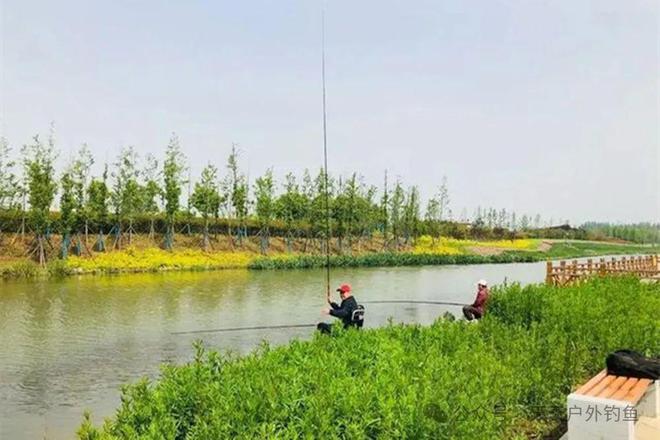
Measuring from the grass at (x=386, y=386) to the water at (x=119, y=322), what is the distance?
4.19 meters

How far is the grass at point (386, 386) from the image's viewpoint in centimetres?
319

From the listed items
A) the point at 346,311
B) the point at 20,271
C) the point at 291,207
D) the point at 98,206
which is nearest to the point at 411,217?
the point at 291,207

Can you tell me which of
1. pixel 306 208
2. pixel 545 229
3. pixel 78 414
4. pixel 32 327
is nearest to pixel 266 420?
pixel 78 414

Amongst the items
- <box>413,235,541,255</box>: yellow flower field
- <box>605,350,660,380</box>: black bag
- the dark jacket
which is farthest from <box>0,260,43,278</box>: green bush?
<box>413,235,541,255</box>: yellow flower field

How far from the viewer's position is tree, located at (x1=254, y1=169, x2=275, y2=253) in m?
48.0

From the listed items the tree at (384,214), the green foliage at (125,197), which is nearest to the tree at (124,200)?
the green foliage at (125,197)

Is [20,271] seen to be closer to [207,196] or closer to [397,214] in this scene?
[207,196]

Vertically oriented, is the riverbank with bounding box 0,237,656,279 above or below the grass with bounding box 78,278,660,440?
below

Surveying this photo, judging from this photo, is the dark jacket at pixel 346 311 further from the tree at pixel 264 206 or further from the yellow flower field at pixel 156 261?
the tree at pixel 264 206

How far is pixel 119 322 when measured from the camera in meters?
16.0

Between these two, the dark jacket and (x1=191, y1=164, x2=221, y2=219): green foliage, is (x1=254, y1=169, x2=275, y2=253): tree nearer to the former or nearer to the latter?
(x1=191, y1=164, x2=221, y2=219): green foliage

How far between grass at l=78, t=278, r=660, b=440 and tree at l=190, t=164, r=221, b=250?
130 feet

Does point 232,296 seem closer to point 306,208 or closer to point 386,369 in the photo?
point 386,369

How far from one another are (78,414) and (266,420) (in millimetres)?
5853
